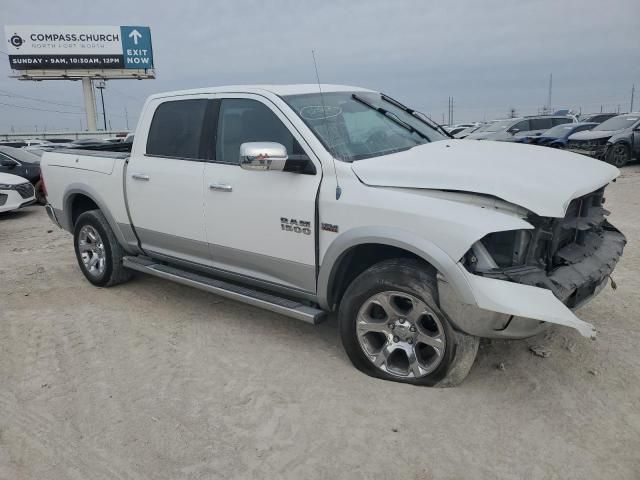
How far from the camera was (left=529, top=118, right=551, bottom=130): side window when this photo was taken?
18.8m

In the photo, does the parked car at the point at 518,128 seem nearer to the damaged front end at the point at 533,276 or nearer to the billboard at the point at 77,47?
the damaged front end at the point at 533,276

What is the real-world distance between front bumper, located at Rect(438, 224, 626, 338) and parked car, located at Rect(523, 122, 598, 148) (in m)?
13.0

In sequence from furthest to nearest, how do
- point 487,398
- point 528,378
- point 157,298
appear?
point 157,298
point 528,378
point 487,398

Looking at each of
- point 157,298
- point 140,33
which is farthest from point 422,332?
point 140,33

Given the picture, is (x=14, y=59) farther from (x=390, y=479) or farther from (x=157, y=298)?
(x=390, y=479)

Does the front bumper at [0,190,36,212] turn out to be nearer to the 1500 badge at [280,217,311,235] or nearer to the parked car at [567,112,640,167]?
the 1500 badge at [280,217,311,235]

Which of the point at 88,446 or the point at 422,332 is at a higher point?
the point at 422,332

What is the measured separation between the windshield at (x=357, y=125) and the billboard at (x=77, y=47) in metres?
47.5

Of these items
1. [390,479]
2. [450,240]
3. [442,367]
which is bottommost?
[390,479]

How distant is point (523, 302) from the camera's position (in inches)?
114

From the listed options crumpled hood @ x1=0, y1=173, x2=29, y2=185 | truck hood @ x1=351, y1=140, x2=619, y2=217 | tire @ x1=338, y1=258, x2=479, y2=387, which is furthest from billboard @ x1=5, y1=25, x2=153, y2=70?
tire @ x1=338, y1=258, x2=479, y2=387

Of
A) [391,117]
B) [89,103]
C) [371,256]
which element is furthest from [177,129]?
[89,103]

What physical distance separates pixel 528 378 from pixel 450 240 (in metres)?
1.25

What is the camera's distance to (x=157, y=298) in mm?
5445
